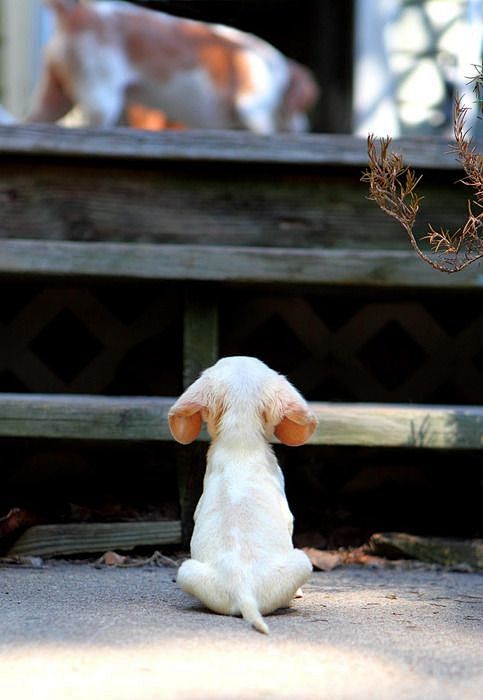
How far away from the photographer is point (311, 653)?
2.32 m

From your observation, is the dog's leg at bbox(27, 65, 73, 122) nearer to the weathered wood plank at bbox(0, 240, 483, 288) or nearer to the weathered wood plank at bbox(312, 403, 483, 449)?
the weathered wood plank at bbox(0, 240, 483, 288)

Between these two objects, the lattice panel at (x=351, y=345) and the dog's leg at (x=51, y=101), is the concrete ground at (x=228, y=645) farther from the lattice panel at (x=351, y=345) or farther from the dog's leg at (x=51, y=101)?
the dog's leg at (x=51, y=101)

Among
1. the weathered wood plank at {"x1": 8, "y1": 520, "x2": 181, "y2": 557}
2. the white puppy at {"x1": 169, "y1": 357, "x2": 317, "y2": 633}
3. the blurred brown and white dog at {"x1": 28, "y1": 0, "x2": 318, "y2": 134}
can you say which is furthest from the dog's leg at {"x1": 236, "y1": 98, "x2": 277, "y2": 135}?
the white puppy at {"x1": 169, "y1": 357, "x2": 317, "y2": 633}

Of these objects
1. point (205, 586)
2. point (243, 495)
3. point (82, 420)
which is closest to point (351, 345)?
point (82, 420)

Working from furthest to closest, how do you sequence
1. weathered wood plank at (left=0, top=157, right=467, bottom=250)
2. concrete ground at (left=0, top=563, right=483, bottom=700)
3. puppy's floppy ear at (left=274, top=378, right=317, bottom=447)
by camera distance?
weathered wood plank at (left=0, top=157, right=467, bottom=250), puppy's floppy ear at (left=274, top=378, right=317, bottom=447), concrete ground at (left=0, top=563, right=483, bottom=700)

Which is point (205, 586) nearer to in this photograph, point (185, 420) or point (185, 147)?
point (185, 420)

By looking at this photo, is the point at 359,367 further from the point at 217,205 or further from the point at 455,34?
the point at 455,34

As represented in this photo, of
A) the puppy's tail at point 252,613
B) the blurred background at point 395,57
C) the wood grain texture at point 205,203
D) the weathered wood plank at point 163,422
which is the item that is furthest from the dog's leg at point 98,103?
the puppy's tail at point 252,613

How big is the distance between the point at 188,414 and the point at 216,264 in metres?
0.96

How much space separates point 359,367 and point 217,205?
1354mm

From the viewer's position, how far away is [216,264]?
12.7 feet

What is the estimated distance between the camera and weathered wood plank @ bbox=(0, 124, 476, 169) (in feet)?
13.1

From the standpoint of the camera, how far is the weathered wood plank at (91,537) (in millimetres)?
3852

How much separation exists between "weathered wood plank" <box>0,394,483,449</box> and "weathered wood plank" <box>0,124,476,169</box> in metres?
0.96
